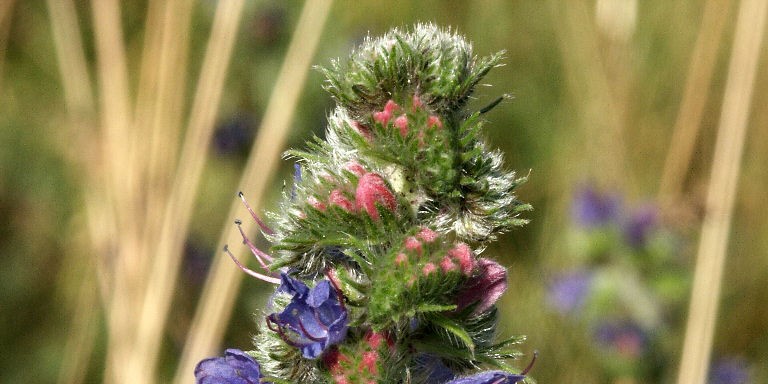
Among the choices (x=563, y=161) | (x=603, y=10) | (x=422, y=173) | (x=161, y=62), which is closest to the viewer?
(x=422, y=173)

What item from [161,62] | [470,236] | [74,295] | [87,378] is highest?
[161,62]

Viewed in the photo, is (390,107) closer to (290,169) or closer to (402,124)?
(402,124)

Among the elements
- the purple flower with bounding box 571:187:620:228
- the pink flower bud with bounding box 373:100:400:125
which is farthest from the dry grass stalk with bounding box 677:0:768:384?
the pink flower bud with bounding box 373:100:400:125

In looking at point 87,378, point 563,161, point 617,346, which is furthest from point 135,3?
point 617,346

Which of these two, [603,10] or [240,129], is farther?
[240,129]

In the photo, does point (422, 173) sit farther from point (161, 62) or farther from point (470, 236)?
point (161, 62)
